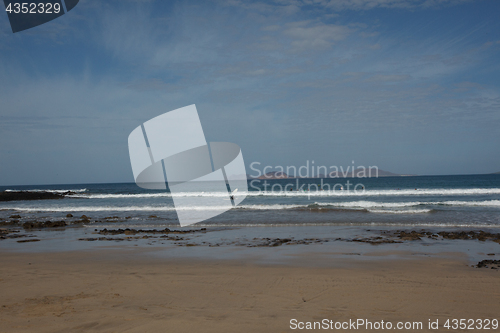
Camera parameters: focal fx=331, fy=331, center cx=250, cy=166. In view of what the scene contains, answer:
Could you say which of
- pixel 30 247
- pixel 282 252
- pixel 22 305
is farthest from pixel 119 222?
pixel 22 305

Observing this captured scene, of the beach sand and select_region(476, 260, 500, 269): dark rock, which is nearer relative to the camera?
the beach sand

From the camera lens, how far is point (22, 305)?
450cm

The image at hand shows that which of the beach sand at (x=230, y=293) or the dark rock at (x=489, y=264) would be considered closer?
the beach sand at (x=230, y=293)

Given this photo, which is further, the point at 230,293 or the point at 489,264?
the point at 489,264

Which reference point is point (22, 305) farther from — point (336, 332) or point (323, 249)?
point (323, 249)

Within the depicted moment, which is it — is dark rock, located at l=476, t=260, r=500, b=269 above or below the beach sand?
below

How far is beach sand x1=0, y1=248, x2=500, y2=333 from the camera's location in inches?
157

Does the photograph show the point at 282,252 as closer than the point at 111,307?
No

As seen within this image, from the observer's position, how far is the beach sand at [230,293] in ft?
13.0

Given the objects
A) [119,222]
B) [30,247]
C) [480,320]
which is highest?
[480,320]

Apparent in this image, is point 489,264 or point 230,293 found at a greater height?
point 230,293

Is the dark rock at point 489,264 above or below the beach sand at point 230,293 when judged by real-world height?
below

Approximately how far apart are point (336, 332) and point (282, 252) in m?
4.76

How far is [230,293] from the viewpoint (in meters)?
5.07
